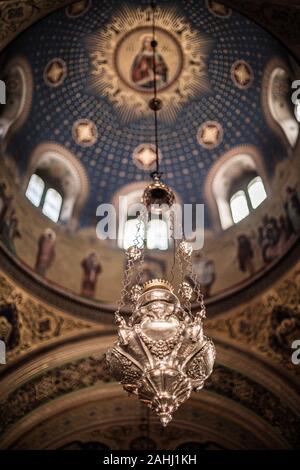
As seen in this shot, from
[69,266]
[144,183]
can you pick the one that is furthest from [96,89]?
[69,266]

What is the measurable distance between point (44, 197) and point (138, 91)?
2.91 metres

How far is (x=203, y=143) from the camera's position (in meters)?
12.8

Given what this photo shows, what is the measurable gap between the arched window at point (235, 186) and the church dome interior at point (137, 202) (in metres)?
0.03

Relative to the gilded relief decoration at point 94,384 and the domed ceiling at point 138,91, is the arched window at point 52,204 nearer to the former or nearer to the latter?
the domed ceiling at point 138,91

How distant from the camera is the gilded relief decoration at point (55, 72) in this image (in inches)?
463

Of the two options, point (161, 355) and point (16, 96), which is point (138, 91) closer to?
point (16, 96)

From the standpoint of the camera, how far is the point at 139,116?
1287 cm

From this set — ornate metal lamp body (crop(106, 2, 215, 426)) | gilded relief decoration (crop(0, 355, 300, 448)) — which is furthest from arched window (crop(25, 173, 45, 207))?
ornate metal lamp body (crop(106, 2, 215, 426))

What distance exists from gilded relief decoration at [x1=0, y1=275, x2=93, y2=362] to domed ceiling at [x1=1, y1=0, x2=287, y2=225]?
7.46 ft

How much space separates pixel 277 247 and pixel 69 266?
402 centimetres

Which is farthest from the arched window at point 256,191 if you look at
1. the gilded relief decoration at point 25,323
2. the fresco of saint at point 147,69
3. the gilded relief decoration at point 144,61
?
the gilded relief decoration at point 25,323

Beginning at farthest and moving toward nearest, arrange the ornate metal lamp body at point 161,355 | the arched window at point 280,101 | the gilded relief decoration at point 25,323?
the arched window at point 280,101 → the gilded relief decoration at point 25,323 → the ornate metal lamp body at point 161,355

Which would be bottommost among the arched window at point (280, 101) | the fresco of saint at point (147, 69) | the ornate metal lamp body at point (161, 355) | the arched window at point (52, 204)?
the ornate metal lamp body at point (161, 355)

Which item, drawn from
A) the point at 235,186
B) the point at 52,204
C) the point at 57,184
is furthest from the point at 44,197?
the point at 235,186
